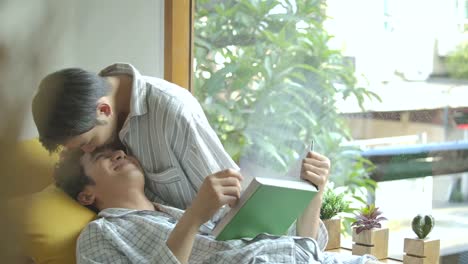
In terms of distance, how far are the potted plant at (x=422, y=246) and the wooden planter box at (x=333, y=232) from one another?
9.1 inches

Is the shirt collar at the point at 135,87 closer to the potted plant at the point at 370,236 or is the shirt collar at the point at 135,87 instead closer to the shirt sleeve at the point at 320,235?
the shirt sleeve at the point at 320,235

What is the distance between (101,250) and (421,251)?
0.96 meters

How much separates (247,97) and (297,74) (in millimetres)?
220

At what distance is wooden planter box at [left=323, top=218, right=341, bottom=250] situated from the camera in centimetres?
238

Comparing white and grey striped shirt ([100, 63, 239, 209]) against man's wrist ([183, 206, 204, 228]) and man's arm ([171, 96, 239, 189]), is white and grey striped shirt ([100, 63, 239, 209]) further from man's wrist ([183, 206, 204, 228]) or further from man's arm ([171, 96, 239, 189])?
man's wrist ([183, 206, 204, 228])

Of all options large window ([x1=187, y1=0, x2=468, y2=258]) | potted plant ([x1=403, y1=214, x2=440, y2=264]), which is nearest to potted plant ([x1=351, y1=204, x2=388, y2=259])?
potted plant ([x1=403, y1=214, x2=440, y2=264])

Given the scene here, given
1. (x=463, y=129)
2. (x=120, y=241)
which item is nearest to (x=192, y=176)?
(x=120, y=241)

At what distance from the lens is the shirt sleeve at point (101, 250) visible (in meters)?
1.69

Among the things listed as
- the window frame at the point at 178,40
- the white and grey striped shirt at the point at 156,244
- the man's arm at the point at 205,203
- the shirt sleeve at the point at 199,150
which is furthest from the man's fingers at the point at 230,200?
the window frame at the point at 178,40

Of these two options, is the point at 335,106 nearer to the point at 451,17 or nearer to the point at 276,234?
the point at 451,17

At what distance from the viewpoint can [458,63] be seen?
2469 millimetres

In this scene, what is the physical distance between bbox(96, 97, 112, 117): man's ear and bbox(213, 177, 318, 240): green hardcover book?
0.33 meters

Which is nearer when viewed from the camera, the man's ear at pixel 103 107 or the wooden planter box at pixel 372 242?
the man's ear at pixel 103 107

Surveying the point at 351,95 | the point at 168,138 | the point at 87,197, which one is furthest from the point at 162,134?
the point at 351,95
